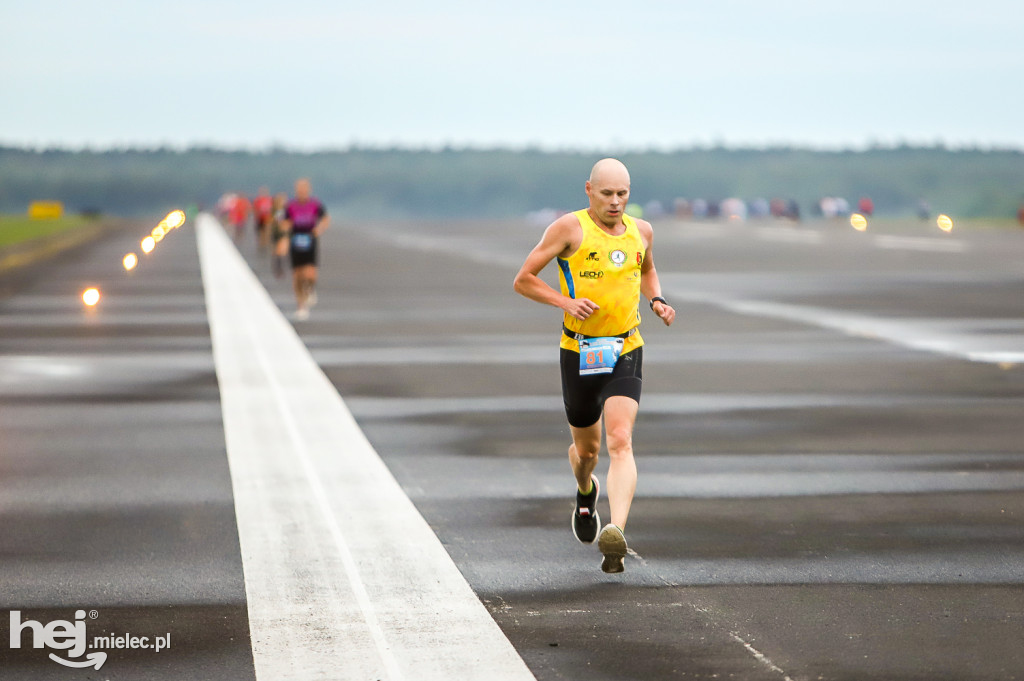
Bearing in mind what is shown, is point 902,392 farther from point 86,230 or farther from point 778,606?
point 86,230

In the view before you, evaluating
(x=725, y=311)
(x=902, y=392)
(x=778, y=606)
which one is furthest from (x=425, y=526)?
(x=725, y=311)

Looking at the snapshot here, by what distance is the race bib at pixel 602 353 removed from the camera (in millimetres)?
8273

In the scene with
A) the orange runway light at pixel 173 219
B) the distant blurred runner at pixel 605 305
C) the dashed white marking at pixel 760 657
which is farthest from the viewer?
the orange runway light at pixel 173 219

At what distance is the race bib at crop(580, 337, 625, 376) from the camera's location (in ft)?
27.1

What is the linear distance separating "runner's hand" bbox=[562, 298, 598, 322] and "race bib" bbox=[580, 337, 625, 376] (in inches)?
10.0

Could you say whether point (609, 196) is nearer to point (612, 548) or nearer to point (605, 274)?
point (605, 274)

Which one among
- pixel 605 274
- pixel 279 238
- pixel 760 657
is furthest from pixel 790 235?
pixel 760 657

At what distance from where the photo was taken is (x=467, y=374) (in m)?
17.7

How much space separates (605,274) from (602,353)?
375 mm

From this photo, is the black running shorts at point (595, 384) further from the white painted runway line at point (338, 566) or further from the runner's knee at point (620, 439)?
the white painted runway line at point (338, 566)

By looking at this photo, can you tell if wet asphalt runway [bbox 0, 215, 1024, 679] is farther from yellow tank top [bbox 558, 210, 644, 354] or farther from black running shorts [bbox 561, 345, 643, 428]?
yellow tank top [bbox 558, 210, 644, 354]

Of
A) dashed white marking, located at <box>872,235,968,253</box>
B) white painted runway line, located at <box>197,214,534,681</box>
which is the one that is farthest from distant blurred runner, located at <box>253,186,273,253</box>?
white painted runway line, located at <box>197,214,534,681</box>

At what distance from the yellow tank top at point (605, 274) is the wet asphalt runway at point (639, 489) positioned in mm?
1140

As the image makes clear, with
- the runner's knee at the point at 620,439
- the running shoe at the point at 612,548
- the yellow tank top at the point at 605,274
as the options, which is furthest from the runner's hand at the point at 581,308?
the running shoe at the point at 612,548
